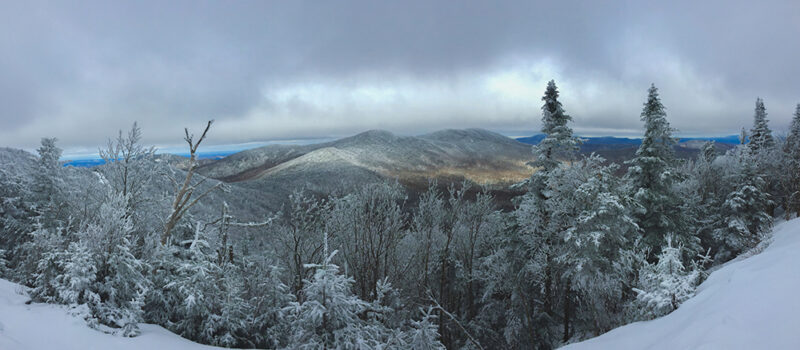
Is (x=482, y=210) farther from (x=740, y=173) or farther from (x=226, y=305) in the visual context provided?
(x=740, y=173)

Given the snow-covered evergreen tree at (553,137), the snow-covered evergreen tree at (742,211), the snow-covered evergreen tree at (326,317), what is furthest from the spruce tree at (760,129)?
the snow-covered evergreen tree at (326,317)

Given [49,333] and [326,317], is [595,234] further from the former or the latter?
[49,333]

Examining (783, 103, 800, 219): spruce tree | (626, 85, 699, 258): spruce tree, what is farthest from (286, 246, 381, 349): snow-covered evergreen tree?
(783, 103, 800, 219): spruce tree

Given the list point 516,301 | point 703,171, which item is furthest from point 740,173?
point 516,301

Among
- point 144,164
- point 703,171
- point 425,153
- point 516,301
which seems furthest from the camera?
point 425,153

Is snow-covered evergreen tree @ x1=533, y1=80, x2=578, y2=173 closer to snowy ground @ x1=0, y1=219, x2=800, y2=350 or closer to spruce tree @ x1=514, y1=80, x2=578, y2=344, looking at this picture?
spruce tree @ x1=514, y1=80, x2=578, y2=344

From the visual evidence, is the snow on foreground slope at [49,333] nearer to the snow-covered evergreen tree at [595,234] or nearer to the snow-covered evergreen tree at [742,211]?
the snow-covered evergreen tree at [595,234]
